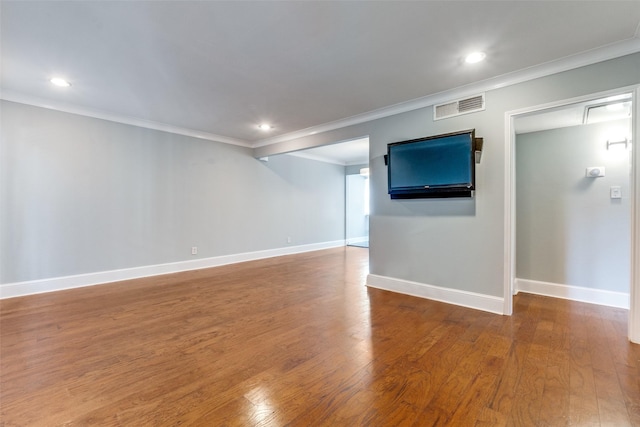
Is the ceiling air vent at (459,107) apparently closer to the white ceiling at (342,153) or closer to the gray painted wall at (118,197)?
the white ceiling at (342,153)

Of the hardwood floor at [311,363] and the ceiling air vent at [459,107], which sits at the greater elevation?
the ceiling air vent at [459,107]

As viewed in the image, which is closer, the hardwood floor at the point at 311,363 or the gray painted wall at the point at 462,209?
the hardwood floor at the point at 311,363

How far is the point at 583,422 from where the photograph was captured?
1.47 meters

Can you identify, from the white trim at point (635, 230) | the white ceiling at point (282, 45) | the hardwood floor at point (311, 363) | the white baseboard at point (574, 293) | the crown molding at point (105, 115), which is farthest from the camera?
the crown molding at point (105, 115)

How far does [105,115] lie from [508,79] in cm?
525

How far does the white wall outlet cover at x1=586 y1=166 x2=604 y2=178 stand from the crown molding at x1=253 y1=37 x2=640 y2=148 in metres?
1.48

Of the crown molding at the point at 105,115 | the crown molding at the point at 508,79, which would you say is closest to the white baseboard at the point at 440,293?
the crown molding at the point at 508,79

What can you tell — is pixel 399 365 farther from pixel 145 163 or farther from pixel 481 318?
pixel 145 163

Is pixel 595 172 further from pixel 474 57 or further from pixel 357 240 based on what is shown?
pixel 357 240

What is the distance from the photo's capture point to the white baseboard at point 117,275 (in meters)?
3.58

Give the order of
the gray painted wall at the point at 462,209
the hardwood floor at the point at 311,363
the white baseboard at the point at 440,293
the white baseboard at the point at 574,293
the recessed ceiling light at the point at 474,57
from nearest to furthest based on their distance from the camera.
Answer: the hardwood floor at the point at 311,363 < the recessed ceiling light at the point at 474,57 < the gray painted wall at the point at 462,209 < the white baseboard at the point at 440,293 < the white baseboard at the point at 574,293

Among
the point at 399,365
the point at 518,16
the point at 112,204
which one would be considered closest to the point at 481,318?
the point at 399,365

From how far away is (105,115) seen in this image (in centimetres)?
416

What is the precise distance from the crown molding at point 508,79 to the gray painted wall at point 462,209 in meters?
0.05
